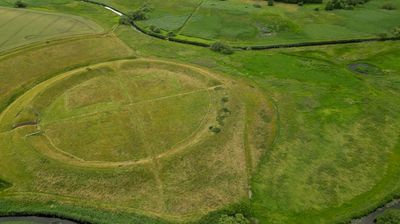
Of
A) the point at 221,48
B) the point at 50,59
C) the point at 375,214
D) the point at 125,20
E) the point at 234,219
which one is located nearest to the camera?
the point at 234,219

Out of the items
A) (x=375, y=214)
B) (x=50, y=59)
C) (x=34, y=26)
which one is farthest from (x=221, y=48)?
(x=375, y=214)

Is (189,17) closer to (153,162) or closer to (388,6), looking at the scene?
(388,6)

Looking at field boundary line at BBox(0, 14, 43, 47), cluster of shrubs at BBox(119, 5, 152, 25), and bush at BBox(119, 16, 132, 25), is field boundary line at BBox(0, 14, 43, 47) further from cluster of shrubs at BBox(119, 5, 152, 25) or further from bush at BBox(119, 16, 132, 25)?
cluster of shrubs at BBox(119, 5, 152, 25)

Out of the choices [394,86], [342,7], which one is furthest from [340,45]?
[342,7]

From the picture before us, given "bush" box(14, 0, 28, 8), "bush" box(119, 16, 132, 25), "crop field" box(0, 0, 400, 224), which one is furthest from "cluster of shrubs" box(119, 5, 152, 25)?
"bush" box(14, 0, 28, 8)

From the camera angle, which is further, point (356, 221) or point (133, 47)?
point (133, 47)

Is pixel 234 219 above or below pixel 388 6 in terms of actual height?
below

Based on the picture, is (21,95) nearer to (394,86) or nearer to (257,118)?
(257,118)
